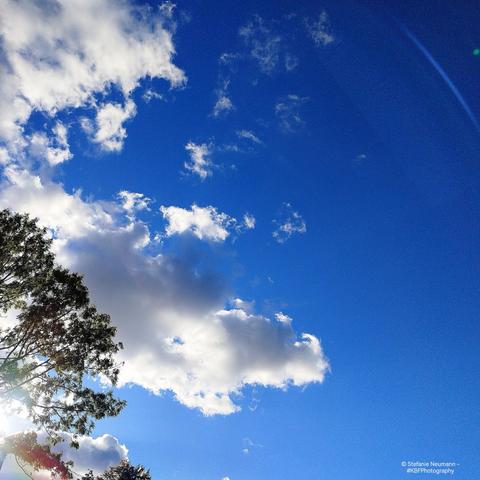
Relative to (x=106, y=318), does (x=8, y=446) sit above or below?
below

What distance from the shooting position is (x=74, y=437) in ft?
64.2

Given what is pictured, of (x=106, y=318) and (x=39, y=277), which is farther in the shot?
(x=106, y=318)

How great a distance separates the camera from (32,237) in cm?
1873

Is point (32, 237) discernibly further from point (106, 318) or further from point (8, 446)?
point (8, 446)

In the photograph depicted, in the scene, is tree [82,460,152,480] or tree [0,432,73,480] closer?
tree [0,432,73,480]

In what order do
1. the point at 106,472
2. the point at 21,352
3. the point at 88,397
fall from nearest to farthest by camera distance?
the point at 21,352, the point at 88,397, the point at 106,472

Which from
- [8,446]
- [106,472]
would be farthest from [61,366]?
[106,472]

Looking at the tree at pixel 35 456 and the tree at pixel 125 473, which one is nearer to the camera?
the tree at pixel 35 456

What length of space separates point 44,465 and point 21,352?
5.72 meters

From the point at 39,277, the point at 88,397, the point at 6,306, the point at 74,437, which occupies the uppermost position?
the point at 39,277

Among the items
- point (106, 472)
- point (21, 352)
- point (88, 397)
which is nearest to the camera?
point (21, 352)

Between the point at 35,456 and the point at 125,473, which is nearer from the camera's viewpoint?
the point at 35,456

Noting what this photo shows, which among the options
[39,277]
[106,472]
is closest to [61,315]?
[39,277]

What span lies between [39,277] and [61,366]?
15.2ft
